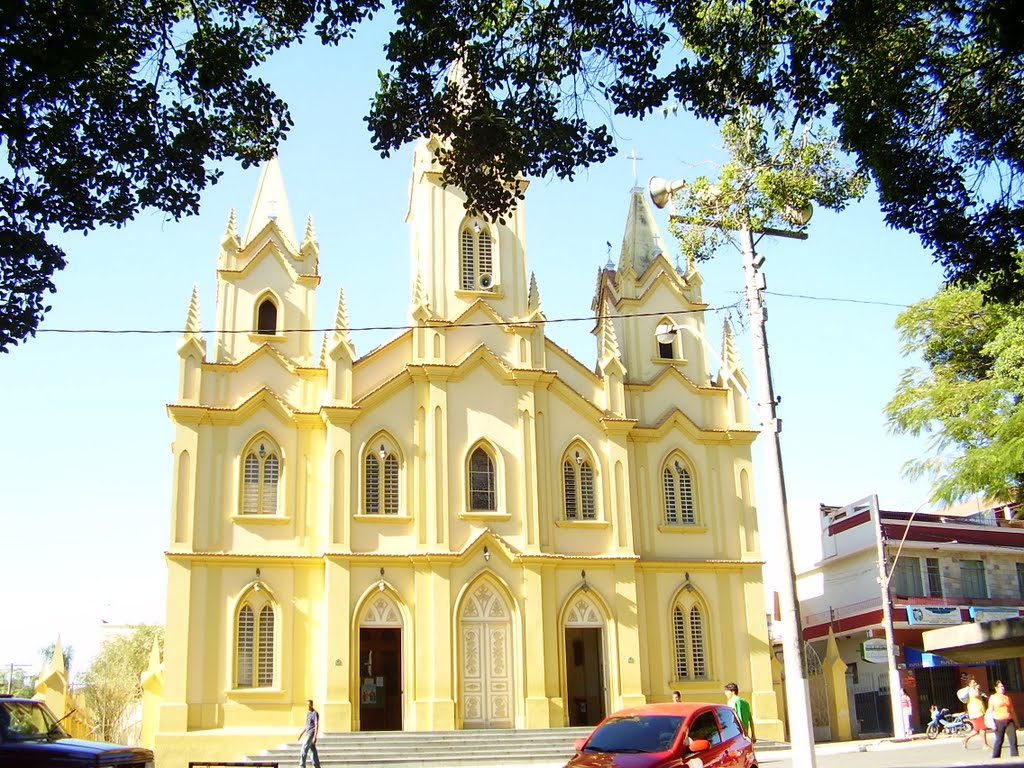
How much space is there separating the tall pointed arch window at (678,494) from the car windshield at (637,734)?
17090 mm

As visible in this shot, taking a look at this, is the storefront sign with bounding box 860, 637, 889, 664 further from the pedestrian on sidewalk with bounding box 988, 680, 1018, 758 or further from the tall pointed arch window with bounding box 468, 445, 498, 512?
the tall pointed arch window with bounding box 468, 445, 498, 512

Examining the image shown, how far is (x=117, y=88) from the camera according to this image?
12.1 m

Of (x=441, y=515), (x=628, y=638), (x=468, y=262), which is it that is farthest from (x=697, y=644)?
(x=468, y=262)

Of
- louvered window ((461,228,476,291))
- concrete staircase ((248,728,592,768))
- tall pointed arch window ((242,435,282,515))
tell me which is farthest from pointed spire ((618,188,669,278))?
concrete staircase ((248,728,592,768))

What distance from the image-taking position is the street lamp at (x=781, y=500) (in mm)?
14672

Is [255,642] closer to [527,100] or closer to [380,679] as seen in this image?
[380,679]

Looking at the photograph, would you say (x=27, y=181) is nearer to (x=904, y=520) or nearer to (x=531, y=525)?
(x=531, y=525)

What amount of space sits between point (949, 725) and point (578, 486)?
1360 centimetres

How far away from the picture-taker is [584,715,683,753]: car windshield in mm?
14131

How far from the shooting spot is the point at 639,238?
35656 mm

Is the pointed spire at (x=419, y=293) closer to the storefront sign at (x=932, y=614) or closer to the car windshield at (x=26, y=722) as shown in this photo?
the car windshield at (x=26, y=722)

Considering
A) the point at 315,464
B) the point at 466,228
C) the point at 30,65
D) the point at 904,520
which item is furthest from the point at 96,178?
the point at 904,520

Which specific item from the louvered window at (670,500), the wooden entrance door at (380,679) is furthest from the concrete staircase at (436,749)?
the louvered window at (670,500)

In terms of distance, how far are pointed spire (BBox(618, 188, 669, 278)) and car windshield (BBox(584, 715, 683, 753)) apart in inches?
832
